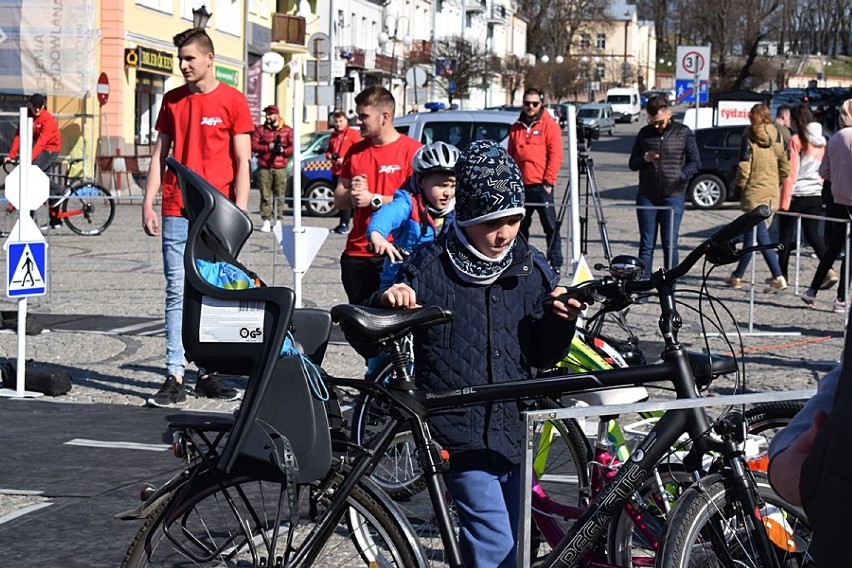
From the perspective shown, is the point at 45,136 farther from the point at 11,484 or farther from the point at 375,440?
the point at 375,440

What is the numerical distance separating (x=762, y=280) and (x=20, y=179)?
8.70 metres

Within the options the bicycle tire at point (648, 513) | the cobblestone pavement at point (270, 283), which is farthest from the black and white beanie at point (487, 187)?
the cobblestone pavement at point (270, 283)

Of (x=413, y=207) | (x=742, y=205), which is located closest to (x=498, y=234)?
(x=413, y=207)

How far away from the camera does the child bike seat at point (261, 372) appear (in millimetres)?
3670

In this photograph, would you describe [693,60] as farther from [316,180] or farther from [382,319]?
[382,319]

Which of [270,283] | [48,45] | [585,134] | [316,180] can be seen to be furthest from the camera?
[48,45]

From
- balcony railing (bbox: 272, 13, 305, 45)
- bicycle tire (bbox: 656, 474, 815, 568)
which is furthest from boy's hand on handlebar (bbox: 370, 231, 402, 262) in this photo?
balcony railing (bbox: 272, 13, 305, 45)

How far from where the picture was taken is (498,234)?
4.05m

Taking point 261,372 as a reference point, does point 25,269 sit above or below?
below

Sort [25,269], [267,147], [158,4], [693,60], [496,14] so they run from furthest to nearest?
[496,14] < [158,4] < [693,60] < [267,147] < [25,269]

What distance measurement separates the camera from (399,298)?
3943 millimetres

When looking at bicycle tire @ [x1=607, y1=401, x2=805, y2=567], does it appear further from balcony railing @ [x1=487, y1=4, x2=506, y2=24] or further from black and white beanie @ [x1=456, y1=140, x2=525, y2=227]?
balcony railing @ [x1=487, y1=4, x2=506, y2=24]

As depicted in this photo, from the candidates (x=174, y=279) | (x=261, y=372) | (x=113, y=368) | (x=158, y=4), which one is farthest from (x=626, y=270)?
(x=158, y=4)

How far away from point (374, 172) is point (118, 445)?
1981 millimetres
